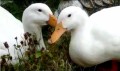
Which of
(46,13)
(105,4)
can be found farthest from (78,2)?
(46,13)

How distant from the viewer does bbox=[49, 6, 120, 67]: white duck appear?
15.3 ft

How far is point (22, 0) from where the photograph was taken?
6.64m

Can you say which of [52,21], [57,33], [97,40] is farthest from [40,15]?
[97,40]

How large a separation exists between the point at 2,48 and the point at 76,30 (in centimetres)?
73

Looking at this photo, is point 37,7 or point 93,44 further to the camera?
point 37,7

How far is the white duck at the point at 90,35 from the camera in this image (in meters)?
4.65

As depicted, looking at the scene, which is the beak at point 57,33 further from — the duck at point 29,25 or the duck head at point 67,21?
the duck at point 29,25

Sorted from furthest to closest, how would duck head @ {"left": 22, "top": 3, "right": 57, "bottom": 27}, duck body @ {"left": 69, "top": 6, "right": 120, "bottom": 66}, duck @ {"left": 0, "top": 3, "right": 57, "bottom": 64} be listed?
duck head @ {"left": 22, "top": 3, "right": 57, "bottom": 27} → duck @ {"left": 0, "top": 3, "right": 57, "bottom": 64} → duck body @ {"left": 69, "top": 6, "right": 120, "bottom": 66}

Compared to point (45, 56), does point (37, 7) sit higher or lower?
higher

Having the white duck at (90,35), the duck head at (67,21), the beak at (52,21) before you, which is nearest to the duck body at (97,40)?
the white duck at (90,35)

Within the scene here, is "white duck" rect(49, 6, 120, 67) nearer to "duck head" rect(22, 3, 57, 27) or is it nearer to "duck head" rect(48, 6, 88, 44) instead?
"duck head" rect(48, 6, 88, 44)

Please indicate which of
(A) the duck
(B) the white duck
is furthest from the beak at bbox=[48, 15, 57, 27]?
(B) the white duck

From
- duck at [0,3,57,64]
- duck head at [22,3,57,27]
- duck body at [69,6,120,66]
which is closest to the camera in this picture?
duck body at [69,6,120,66]

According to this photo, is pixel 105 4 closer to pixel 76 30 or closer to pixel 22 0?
pixel 22 0
